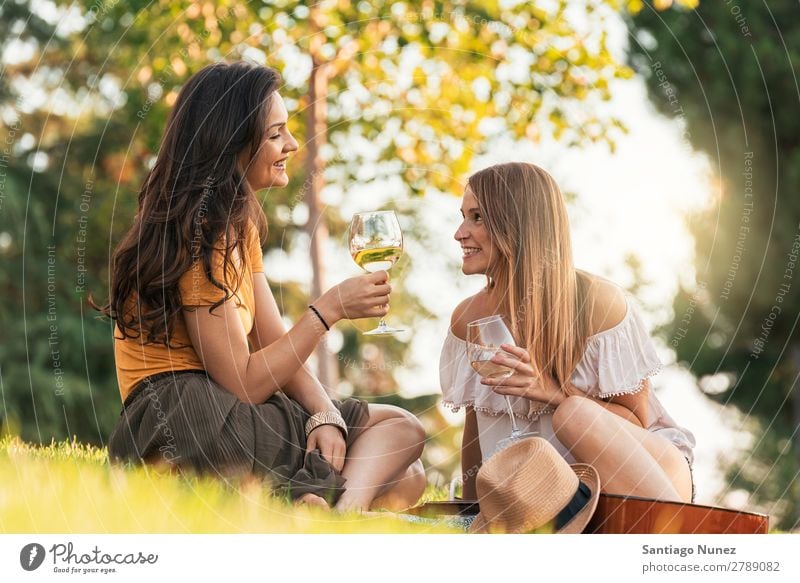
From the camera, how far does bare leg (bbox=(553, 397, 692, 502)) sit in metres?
3.38

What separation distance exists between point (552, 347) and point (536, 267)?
12.8 inches

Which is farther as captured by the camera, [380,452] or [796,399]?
[796,399]

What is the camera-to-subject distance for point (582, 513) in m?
3.17

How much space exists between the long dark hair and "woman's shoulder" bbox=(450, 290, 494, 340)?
3.08ft

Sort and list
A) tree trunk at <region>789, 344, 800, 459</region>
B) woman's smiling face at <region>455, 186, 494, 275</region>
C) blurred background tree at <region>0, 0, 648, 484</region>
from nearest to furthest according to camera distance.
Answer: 1. woman's smiling face at <region>455, 186, 494, 275</region>
2. blurred background tree at <region>0, 0, 648, 484</region>
3. tree trunk at <region>789, 344, 800, 459</region>

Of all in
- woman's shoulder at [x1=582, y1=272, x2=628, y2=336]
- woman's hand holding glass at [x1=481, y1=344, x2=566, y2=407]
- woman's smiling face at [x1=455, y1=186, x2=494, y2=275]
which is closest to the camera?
woman's hand holding glass at [x1=481, y1=344, x2=566, y2=407]

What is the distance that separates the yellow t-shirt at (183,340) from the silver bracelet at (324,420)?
41 cm

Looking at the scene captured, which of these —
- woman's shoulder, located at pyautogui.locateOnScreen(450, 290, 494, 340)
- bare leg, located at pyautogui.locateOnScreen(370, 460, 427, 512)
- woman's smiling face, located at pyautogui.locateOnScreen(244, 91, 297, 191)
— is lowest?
bare leg, located at pyautogui.locateOnScreen(370, 460, 427, 512)

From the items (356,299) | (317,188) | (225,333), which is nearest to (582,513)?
(356,299)
